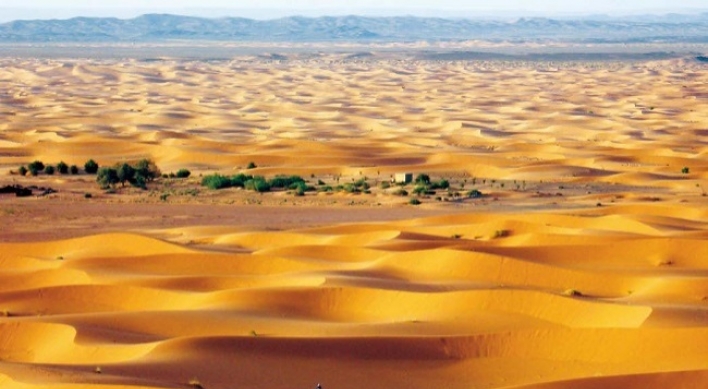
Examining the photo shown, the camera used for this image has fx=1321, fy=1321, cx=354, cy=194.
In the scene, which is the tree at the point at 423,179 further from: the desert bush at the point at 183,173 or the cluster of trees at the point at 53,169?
the cluster of trees at the point at 53,169

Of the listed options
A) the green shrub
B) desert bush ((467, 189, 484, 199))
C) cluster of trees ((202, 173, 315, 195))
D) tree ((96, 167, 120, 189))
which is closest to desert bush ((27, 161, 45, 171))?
tree ((96, 167, 120, 189))

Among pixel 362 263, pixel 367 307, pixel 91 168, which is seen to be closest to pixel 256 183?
pixel 91 168

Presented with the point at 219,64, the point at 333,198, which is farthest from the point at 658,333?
the point at 219,64

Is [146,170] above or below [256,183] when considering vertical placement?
above

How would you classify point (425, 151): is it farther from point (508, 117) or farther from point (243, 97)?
point (243, 97)

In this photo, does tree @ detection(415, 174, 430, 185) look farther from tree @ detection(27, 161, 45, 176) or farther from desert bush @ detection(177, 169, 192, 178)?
tree @ detection(27, 161, 45, 176)

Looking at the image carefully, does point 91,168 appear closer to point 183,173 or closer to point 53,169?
point 53,169

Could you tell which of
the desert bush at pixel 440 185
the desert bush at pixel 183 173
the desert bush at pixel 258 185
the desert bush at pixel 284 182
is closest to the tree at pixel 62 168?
the desert bush at pixel 183 173
